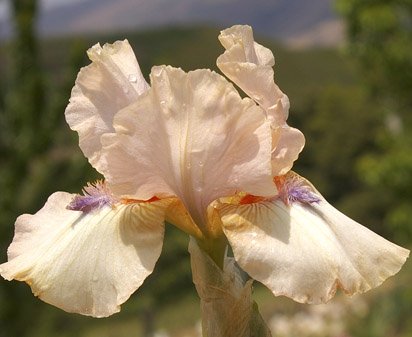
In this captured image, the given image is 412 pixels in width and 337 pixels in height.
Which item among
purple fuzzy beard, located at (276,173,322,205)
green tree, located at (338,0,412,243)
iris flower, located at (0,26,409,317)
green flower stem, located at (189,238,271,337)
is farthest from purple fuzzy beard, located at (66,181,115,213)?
green tree, located at (338,0,412,243)

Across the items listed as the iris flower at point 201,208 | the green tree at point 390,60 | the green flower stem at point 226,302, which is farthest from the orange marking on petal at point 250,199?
the green tree at point 390,60

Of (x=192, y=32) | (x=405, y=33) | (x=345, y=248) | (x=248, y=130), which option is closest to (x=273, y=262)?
(x=345, y=248)

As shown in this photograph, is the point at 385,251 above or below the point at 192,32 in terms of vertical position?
above

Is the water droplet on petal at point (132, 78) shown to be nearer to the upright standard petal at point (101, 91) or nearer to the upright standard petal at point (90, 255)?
the upright standard petal at point (101, 91)

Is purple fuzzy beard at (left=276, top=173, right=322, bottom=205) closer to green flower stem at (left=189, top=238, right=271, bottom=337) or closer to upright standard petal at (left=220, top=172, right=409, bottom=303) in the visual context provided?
upright standard petal at (left=220, top=172, right=409, bottom=303)

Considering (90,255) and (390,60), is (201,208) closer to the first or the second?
(90,255)

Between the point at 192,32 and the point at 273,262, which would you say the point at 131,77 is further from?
the point at 192,32

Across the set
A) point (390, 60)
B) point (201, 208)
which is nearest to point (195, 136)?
point (201, 208)
